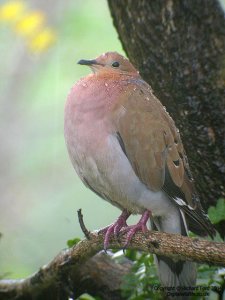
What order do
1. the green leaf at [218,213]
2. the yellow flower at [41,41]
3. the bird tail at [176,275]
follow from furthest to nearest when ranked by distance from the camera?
the yellow flower at [41,41] < the bird tail at [176,275] < the green leaf at [218,213]

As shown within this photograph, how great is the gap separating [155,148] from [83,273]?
97 centimetres

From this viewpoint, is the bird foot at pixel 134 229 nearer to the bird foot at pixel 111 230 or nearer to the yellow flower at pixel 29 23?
the bird foot at pixel 111 230

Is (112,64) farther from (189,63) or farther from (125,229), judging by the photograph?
(125,229)

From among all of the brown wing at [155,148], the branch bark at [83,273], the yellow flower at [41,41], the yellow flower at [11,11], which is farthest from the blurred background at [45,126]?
the brown wing at [155,148]

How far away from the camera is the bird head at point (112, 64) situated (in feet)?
13.1

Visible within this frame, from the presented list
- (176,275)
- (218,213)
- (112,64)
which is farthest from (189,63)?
(176,275)

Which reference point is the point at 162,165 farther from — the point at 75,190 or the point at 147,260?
the point at 75,190

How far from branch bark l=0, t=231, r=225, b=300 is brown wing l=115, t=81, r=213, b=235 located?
33cm

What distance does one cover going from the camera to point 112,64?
158 inches

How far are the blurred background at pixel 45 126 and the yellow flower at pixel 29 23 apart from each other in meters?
0.51

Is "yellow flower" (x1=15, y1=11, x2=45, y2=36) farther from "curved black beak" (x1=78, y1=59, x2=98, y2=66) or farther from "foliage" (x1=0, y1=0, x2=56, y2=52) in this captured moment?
"curved black beak" (x1=78, y1=59, x2=98, y2=66)

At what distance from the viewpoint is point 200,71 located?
3.98m

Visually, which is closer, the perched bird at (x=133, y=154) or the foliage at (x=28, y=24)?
the perched bird at (x=133, y=154)

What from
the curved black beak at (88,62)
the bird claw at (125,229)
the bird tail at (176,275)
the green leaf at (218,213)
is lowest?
the bird tail at (176,275)
